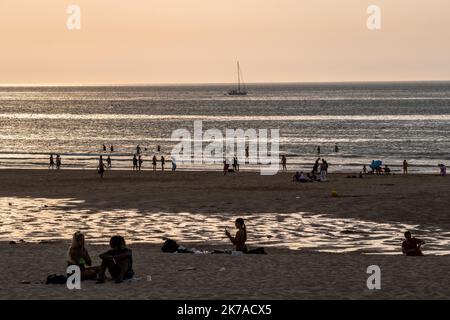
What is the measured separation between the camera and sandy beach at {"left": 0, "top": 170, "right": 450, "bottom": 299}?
1670cm

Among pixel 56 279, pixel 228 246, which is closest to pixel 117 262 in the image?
pixel 56 279

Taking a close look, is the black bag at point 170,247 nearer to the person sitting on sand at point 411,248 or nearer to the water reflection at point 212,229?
the water reflection at point 212,229

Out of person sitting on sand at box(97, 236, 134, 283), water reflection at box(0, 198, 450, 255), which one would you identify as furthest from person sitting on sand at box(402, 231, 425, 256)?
person sitting on sand at box(97, 236, 134, 283)

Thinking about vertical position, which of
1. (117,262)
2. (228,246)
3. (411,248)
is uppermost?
(117,262)

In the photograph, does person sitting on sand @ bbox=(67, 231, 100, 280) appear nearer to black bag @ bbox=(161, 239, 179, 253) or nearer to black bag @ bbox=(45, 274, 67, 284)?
black bag @ bbox=(45, 274, 67, 284)

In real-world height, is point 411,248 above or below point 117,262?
below

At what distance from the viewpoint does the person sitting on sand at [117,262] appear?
17.3 meters

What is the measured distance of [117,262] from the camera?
1747 centimetres

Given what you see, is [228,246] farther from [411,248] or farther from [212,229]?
[411,248]

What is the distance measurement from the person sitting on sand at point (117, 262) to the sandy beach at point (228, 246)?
1.22 ft

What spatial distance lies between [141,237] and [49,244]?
3235 mm

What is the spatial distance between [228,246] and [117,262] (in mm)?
7766

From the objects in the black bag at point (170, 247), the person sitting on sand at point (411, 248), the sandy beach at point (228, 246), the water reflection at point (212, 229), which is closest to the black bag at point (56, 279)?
the sandy beach at point (228, 246)
